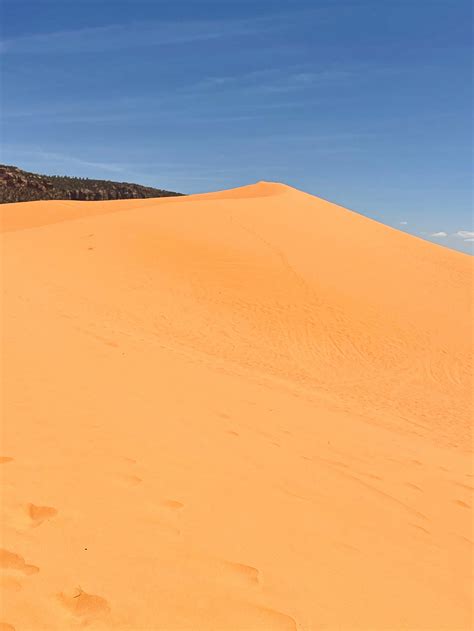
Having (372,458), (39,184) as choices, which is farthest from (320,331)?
(39,184)

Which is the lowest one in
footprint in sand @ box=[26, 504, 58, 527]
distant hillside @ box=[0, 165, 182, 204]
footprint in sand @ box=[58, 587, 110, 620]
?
footprint in sand @ box=[58, 587, 110, 620]

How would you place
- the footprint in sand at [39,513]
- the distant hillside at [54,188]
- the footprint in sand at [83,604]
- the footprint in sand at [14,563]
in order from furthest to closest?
the distant hillside at [54,188]
the footprint in sand at [39,513]
the footprint in sand at [14,563]
the footprint in sand at [83,604]

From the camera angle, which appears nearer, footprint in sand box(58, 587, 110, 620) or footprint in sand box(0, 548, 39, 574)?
footprint in sand box(58, 587, 110, 620)

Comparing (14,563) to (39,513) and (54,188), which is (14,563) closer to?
(39,513)

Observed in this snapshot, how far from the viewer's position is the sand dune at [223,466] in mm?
2336

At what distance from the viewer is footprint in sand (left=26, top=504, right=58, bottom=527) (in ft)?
8.73

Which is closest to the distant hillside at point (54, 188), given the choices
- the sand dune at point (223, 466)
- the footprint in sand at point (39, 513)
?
the sand dune at point (223, 466)

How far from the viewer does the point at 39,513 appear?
2719 mm

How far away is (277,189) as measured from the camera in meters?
31.7

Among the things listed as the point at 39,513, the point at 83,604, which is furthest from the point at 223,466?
the point at 83,604

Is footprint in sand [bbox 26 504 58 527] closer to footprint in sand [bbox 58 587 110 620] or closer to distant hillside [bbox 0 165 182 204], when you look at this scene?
footprint in sand [bbox 58 587 110 620]

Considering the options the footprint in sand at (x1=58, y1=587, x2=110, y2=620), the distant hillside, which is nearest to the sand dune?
the footprint in sand at (x1=58, y1=587, x2=110, y2=620)

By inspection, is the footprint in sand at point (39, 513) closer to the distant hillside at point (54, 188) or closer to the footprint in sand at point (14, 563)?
the footprint in sand at point (14, 563)

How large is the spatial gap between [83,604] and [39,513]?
29.5 inches
